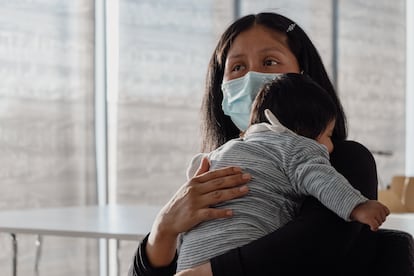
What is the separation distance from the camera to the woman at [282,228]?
4.05 ft

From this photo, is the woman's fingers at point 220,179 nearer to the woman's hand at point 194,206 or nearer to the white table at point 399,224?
the woman's hand at point 194,206

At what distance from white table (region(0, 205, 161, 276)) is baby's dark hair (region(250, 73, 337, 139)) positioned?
767 mm

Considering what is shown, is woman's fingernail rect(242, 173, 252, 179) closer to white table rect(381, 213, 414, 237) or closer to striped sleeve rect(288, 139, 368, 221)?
striped sleeve rect(288, 139, 368, 221)

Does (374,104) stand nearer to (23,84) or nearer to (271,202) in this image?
(23,84)

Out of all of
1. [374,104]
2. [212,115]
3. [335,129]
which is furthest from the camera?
[374,104]

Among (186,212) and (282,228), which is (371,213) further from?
(186,212)

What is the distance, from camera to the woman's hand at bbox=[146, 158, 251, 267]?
1.32m

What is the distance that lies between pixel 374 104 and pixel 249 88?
12.5ft

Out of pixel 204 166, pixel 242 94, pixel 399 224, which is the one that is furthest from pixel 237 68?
pixel 399 224

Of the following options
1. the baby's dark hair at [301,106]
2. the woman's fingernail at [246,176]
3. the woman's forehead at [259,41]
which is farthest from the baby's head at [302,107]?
the woman's forehead at [259,41]

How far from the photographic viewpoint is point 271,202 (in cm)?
132

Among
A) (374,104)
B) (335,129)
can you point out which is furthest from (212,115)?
(374,104)

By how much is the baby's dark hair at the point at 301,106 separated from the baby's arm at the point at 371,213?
0.67 ft

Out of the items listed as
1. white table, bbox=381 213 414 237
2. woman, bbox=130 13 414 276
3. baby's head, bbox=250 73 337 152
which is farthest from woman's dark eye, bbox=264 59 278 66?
white table, bbox=381 213 414 237
